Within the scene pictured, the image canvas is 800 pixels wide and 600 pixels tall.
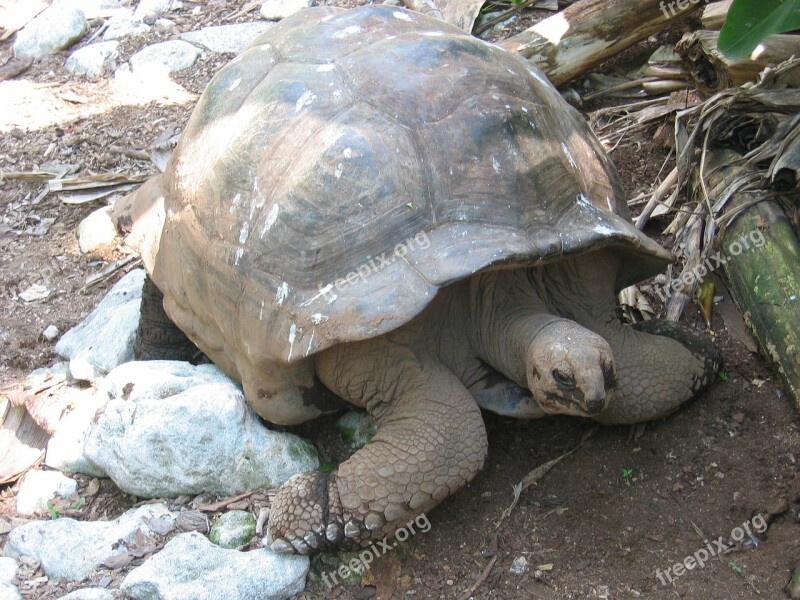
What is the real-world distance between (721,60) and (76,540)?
363 centimetres

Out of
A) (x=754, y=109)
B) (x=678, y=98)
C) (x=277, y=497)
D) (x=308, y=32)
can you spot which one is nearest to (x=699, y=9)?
(x=678, y=98)

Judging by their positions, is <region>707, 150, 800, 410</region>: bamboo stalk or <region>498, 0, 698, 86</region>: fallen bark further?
<region>498, 0, 698, 86</region>: fallen bark

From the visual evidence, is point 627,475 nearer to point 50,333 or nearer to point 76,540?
point 76,540

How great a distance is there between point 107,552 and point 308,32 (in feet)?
6.90

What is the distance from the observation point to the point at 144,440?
313cm

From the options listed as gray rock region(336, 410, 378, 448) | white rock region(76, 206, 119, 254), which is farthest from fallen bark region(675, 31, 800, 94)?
white rock region(76, 206, 119, 254)

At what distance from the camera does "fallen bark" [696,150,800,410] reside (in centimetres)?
310

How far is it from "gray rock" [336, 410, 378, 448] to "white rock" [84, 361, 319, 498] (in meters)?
0.16
